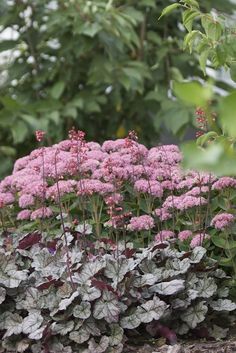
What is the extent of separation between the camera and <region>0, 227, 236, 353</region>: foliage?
248cm

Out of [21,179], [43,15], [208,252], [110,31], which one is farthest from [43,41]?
[208,252]

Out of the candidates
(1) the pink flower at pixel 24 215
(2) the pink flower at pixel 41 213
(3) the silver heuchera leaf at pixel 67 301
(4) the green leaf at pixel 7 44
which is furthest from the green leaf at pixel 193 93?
(4) the green leaf at pixel 7 44

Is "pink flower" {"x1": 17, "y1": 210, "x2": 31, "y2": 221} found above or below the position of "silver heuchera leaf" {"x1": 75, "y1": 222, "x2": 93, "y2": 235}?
below

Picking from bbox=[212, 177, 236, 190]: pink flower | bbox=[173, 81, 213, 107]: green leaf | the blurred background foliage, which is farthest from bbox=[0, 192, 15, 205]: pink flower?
bbox=[173, 81, 213, 107]: green leaf

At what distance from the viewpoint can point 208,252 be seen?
2.99 m

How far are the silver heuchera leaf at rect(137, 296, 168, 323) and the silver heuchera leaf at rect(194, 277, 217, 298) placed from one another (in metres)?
0.18

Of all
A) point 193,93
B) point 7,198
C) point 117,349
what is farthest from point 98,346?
point 193,93

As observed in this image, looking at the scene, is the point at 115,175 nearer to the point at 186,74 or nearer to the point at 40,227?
the point at 40,227

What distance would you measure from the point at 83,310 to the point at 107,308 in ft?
0.26

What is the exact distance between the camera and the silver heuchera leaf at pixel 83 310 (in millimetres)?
2453

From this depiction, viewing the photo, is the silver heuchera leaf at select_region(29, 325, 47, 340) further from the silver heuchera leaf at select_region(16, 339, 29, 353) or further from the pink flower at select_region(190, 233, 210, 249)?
the pink flower at select_region(190, 233, 210, 249)

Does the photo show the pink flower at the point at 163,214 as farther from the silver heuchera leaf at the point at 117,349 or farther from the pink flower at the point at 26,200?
the silver heuchera leaf at the point at 117,349

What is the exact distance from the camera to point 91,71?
4.98m

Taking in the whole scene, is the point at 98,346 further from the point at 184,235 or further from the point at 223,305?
the point at 184,235
